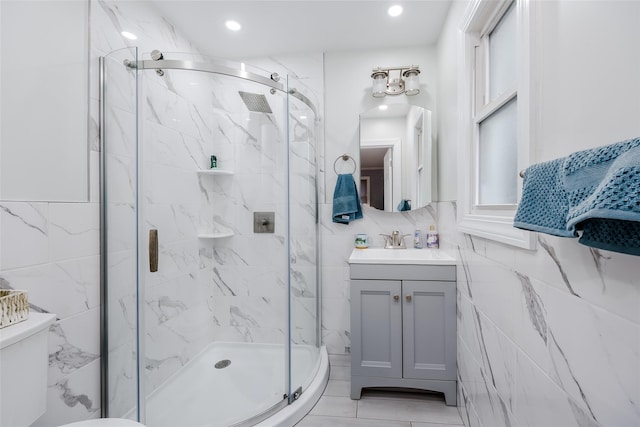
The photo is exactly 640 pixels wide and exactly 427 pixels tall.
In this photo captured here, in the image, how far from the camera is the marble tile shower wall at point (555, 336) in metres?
0.54

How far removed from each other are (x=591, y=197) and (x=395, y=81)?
200cm

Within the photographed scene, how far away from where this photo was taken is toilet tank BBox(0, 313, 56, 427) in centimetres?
83

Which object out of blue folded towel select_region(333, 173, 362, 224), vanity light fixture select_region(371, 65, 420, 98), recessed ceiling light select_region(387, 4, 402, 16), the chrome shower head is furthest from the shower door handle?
recessed ceiling light select_region(387, 4, 402, 16)

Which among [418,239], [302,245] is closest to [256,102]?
[302,245]

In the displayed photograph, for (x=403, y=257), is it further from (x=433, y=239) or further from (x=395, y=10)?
(x=395, y=10)

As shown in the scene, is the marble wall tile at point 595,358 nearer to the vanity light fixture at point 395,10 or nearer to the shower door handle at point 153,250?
the shower door handle at point 153,250

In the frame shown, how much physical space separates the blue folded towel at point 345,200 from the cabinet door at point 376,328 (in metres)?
0.59

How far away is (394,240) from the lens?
2.14 m

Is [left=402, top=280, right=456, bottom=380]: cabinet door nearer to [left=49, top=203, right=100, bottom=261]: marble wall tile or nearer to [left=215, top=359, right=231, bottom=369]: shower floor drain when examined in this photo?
[left=215, top=359, right=231, bottom=369]: shower floor drain

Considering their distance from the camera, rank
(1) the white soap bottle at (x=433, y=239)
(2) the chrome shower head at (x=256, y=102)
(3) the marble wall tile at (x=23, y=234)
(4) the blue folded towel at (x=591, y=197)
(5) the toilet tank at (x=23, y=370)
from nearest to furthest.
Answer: (4) the blue folded towel at (x=591, y=197) → (5) the toilet tank at (x=23, y=370) → (3) the marble wall tile at (x=23, y=234) → (2) the chrome shower head at (x=256, y=102) → (1) the white soap bottle at (x=433, y=239)

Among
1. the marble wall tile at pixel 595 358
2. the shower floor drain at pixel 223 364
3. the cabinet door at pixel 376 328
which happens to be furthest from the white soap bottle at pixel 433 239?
the shower floor drain at pixel 223 364

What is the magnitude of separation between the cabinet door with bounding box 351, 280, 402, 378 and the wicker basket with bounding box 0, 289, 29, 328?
1.43m

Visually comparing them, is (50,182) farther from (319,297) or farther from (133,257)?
(319,297)

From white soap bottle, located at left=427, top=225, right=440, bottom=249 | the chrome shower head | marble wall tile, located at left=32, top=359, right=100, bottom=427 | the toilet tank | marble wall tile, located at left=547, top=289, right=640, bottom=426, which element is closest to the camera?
marble wall tile, located at left=547, top=289, right=640, bottom=426
